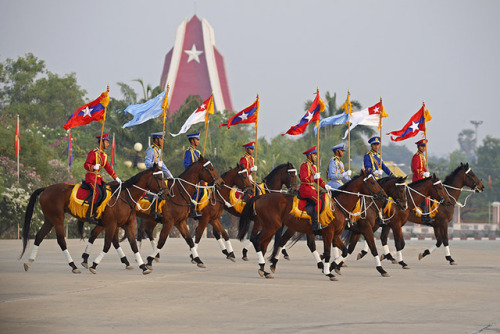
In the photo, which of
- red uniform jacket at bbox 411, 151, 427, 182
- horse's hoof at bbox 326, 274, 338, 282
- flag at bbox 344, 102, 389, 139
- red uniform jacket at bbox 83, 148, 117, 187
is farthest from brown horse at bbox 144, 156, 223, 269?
red uniform jacket at bbox 411, 151, 427, 182

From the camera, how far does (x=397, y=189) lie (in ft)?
62.3

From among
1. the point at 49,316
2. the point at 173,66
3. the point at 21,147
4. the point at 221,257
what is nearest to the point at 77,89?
the point at 173,66

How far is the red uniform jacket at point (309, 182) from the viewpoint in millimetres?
17547

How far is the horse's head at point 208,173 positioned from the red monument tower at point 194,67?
69.9m

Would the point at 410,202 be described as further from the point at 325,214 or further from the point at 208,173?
the point at 208,173

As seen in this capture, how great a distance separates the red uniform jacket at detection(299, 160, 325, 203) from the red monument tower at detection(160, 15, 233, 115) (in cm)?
7175

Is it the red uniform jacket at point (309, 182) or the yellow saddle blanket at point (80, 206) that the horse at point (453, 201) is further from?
the yellow saddle blanket at point (80, 206)

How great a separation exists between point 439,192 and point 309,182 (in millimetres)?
5141

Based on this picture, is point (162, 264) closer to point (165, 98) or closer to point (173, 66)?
point (165, 98)

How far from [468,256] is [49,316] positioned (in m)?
18.2

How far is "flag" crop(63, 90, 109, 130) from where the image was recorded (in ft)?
64.2

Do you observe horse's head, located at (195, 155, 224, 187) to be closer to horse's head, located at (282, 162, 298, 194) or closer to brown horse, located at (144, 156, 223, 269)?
brown horse, located at (144, 156, 223, 269)

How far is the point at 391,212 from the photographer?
20.6m

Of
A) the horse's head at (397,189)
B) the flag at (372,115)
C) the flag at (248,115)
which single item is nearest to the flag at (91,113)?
the flag at (248,115)
